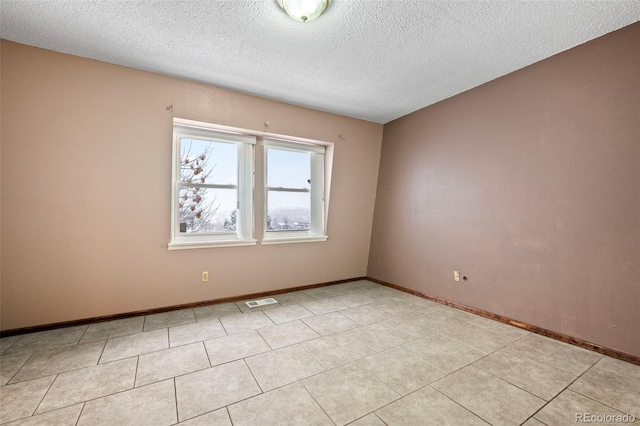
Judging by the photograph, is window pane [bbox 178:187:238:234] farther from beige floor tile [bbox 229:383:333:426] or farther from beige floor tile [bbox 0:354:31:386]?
beige floor tile [bbox 229:383:333:426]

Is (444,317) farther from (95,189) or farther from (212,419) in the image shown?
(95,189)

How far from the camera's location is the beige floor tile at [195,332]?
7.91 feet

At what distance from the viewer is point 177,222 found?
3234mm

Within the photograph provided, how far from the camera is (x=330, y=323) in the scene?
112 inches

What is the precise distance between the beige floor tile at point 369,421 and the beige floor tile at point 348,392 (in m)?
0.03

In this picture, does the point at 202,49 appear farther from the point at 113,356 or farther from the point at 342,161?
the point at 113,356

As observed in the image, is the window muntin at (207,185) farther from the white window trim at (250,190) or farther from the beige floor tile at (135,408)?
the beige floor tile at (135,408)

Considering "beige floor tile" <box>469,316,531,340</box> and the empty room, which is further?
"beige floor tile" <box>469,316,531,340</box>

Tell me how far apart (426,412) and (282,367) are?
0.99 metres

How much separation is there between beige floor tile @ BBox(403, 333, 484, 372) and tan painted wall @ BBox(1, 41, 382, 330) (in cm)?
220

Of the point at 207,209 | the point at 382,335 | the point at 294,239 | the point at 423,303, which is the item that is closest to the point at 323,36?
the point at 207,209

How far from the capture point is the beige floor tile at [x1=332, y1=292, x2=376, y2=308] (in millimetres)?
3456

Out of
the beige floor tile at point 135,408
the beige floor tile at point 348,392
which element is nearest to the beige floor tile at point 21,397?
the beige floor tile at point 135,408

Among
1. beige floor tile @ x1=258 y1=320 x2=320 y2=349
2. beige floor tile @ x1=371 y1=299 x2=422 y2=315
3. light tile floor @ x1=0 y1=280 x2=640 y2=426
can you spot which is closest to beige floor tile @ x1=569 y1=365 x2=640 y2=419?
light tile floor @ x1=0 y1=280 x2=640 y2=426
